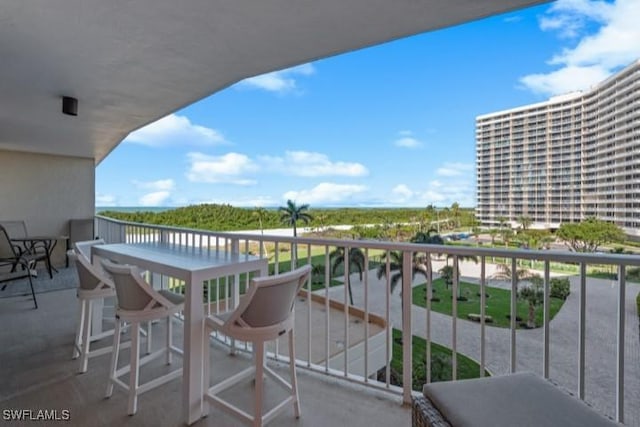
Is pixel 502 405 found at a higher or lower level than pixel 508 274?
higher

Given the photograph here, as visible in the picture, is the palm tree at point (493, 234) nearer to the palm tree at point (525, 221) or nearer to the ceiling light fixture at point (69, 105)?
the palm tree at point (525, 221)

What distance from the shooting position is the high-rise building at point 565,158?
9.62 metres

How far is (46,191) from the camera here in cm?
650

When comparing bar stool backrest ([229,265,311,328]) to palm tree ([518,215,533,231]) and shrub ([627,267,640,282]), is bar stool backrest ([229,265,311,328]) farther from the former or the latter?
palm tree ([518,215,533,231])

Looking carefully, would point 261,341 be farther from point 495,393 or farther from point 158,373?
point 158,373

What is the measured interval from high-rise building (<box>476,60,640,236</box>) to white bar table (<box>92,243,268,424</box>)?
10.6m

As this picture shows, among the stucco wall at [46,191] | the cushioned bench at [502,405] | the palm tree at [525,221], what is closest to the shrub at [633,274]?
the cushioned bench at [502,405]

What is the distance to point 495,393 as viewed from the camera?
1.07 meters

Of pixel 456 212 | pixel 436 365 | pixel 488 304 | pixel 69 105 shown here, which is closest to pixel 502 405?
pixel 69 105

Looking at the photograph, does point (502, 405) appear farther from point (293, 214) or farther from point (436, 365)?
point (293, 214)

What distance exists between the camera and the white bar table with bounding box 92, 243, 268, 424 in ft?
5.96

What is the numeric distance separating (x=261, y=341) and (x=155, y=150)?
3509 centimetres

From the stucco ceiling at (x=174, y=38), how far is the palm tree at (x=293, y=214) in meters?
25.0

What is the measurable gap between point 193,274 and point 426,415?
140cm
